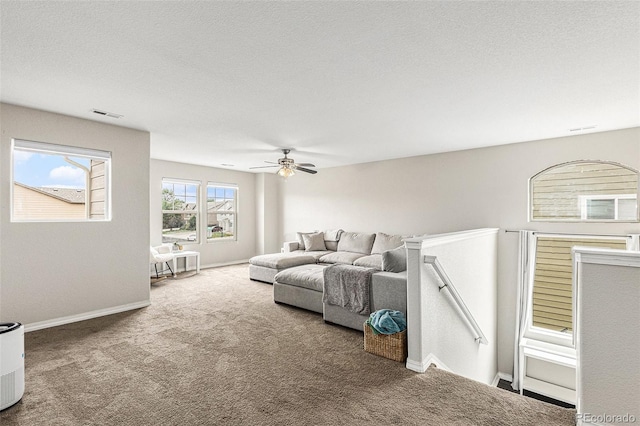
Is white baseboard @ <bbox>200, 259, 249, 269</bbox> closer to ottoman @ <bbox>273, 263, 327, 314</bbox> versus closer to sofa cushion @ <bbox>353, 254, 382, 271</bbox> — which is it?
ottoman @ <bbox>273, 263, 327, 314</bbox>

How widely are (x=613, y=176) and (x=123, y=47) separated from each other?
596cm

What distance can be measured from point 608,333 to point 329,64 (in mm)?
2616

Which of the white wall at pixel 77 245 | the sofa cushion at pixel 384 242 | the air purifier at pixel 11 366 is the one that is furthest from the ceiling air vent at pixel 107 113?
the sofa cushion at pixel 384 242

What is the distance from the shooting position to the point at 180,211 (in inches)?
282

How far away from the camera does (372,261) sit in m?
5.49

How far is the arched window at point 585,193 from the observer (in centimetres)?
420

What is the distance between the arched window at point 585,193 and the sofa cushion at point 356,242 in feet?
9.55

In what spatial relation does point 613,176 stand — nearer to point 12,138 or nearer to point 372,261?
point 372,261

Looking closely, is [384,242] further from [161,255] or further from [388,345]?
[161,255]

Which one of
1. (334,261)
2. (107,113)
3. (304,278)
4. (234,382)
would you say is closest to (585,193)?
(334,261)

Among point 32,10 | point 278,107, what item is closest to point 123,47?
point 32,10

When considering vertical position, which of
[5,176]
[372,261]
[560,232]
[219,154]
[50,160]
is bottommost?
[372,261]

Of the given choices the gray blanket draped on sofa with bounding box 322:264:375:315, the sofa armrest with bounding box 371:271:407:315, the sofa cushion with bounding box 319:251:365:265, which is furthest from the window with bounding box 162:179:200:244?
the sofa armrest with bounding box 371:271:407:315

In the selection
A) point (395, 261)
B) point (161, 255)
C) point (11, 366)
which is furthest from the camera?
point (161, 255)
